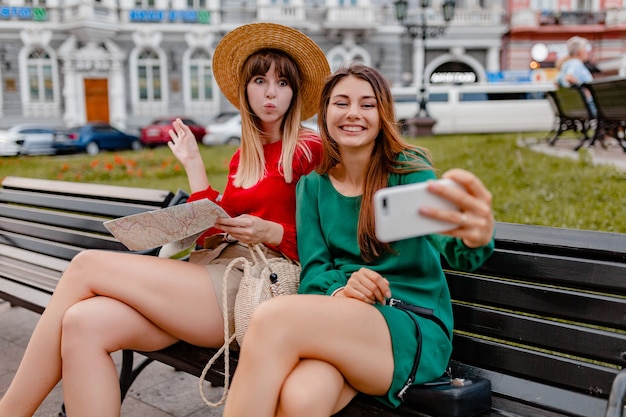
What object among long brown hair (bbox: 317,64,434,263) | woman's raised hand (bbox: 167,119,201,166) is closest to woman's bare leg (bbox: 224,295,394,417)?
long brown hair (bbox: 317,64,434,263)

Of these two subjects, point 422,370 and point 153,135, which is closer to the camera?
point 422,370

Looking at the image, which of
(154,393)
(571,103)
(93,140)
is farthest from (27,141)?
(154,393)

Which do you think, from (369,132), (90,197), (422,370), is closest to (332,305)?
(422,370)

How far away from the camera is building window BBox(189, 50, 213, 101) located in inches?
1092

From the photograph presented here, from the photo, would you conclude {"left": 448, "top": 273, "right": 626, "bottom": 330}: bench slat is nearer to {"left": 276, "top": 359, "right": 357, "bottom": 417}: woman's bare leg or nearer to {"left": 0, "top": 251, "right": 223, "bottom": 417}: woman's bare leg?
{"left": 276, "top": 359, "right": 357, "bottom": 417}: woman's bare leg

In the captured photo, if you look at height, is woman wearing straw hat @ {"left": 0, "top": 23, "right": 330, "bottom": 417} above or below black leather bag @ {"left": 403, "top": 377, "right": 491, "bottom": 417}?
above

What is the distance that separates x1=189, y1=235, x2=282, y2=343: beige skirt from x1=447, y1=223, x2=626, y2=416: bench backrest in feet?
2.53

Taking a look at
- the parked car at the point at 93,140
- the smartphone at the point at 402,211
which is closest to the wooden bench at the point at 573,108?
the smartphone at the point at 402,211

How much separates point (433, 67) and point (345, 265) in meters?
27.7

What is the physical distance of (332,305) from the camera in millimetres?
1880

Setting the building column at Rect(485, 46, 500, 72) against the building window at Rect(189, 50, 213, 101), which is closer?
the building window at Rect(189, 50, 213, 101)

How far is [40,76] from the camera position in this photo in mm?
26688

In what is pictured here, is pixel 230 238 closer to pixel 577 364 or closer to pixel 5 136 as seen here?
pixel 577 364

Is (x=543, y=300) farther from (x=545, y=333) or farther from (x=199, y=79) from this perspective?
(x=199, y=79)
